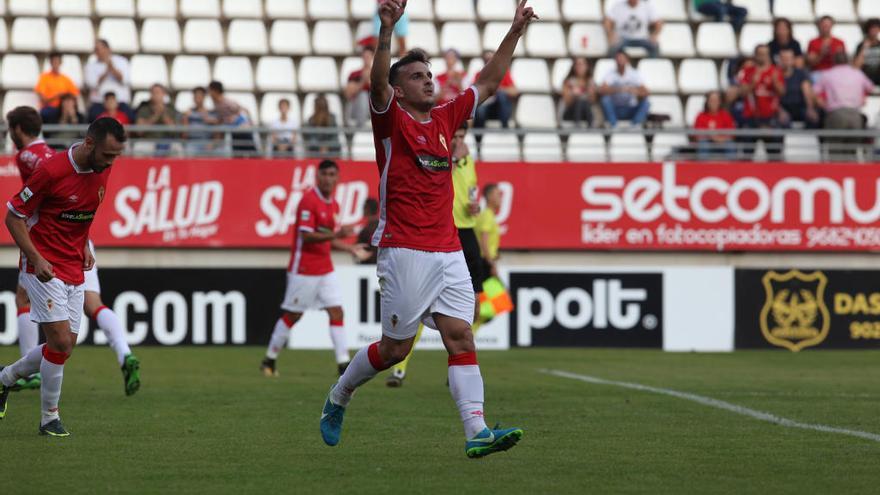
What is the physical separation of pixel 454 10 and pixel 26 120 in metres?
15.1

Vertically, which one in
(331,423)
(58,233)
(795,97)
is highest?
(795,97)

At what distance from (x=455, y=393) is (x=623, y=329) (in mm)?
13341

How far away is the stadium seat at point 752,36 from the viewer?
2503cm

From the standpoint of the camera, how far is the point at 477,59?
24094 millimetres

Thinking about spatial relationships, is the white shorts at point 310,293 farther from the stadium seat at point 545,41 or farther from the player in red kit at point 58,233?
the stadium seat at point 545,41

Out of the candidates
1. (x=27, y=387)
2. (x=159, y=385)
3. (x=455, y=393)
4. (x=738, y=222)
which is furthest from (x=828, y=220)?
(x=455, y=393)

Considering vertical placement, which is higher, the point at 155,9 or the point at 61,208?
the point at 155,9

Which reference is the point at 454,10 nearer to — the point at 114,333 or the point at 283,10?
the point at 283,10

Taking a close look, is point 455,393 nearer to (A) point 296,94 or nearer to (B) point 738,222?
(B) point 738,222

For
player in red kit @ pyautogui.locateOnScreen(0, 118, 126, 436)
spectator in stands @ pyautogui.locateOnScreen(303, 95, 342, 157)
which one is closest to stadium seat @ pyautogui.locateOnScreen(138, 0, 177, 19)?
spectator in stands @ pyautogui.locateOnScreen(303, 95, 342, 157)

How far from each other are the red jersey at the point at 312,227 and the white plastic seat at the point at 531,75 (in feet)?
29.4

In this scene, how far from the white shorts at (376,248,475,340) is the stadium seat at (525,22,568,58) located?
17.3 meters

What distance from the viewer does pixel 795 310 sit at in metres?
21.0

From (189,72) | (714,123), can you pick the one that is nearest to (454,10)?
(189,72)
